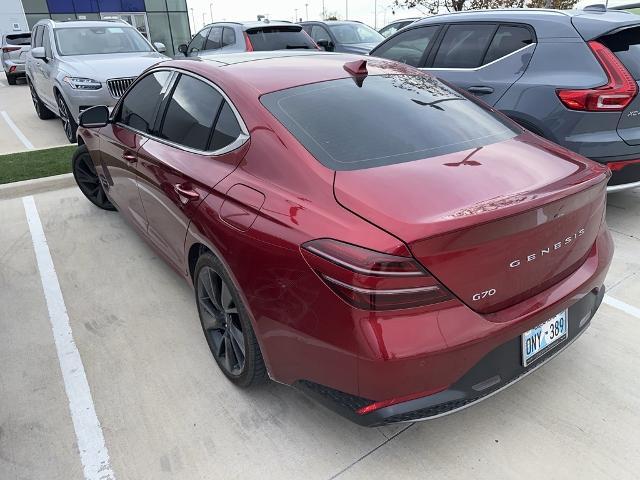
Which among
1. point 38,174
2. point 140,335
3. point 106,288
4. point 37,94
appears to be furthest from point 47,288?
point 37,94

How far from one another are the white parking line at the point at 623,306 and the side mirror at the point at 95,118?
388 cm

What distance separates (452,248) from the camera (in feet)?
5.69

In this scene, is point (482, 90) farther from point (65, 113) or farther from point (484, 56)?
point (65, 113)

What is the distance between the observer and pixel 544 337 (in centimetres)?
209

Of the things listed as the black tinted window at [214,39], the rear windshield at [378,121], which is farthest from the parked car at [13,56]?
the rear windshield at [378,121]

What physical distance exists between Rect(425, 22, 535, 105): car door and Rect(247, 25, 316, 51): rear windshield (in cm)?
543

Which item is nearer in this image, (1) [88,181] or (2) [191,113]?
(2) [191,113]

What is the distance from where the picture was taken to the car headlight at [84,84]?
7.05 meters

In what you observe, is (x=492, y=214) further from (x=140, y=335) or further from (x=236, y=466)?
(x=140, y=335)

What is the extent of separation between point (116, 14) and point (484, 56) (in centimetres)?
2652

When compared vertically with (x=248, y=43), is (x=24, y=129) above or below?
below

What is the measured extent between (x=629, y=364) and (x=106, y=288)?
340 centimetres

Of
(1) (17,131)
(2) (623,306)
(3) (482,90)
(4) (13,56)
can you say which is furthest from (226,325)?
(4) (13,56)

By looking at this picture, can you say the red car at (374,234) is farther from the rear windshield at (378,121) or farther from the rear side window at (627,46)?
the rear side window at (627,46)
